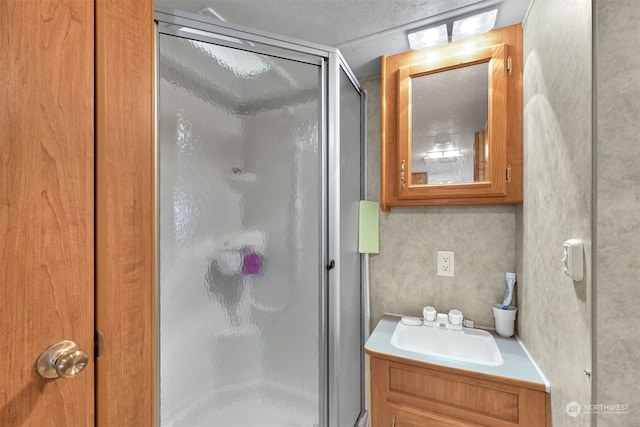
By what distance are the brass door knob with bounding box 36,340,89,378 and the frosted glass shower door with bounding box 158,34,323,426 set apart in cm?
27

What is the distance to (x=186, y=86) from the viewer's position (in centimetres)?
86

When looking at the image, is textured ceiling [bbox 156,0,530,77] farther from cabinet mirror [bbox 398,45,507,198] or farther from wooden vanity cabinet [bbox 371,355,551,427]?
wooden vanity cabinet [bbox 371,355,551,427]

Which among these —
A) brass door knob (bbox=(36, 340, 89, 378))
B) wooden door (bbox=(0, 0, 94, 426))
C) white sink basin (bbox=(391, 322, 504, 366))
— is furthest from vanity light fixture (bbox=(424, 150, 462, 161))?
brass door knob (bbox=(36, 340, 89, 378))

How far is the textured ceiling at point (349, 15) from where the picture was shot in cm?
104

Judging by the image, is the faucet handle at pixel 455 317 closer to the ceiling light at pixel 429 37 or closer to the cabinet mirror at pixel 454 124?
the cabinet mirror at pixel 454 124

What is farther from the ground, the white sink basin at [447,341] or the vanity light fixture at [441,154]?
the vanity light fixture at [441,154]

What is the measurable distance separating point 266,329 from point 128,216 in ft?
2.04

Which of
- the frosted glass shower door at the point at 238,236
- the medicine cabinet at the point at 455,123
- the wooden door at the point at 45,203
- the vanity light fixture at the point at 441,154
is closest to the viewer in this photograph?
the wooden door at the point at 45,203

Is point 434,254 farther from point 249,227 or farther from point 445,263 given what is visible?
point 249,227

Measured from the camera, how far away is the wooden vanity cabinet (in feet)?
2.93

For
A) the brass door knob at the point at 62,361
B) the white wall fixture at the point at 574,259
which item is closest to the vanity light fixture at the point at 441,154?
the white wall fixture at the point at 574,259

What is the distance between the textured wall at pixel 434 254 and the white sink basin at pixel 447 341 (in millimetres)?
124

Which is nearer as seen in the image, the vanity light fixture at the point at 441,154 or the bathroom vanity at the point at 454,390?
the bathroom vanity at the point at 454,390

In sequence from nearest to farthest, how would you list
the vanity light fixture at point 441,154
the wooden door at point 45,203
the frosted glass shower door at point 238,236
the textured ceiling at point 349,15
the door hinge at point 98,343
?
the wooden door at point 45,203 < the door hinge at point 98,343 < the frosted glass shower door at point 238,236 < the textured ceiling at point 349,15 < the vanity light fixture at point 441,154
